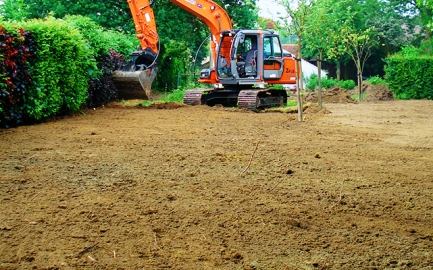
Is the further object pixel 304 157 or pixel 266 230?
pixel 304 157

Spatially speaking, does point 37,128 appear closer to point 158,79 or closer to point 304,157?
point 304,157

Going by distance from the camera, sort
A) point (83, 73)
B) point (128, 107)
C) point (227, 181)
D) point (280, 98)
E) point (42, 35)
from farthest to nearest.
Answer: point (280, 98) → point (128, 107) → point (83, 73) → point (42, 35) → point (227, 181)

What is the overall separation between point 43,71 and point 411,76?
21.9m

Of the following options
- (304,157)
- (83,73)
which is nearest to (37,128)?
(83,73)

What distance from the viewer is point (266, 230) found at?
4.34 m

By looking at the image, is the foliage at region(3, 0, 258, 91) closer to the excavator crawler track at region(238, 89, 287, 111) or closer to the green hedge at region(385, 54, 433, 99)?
the green hedge at region(385, 54, 433, 99)

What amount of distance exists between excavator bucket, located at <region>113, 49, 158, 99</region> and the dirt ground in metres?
7.37

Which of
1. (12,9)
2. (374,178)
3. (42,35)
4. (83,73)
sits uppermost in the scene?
(12,9)

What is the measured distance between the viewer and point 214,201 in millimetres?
5152

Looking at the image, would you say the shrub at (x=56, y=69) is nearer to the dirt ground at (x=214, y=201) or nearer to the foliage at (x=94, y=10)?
the dirt ground at (x=214, y=201)

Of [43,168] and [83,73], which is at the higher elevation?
[83,73]

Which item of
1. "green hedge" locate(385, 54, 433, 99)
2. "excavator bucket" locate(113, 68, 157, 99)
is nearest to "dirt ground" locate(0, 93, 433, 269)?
"excavator bucket" locate(113, 68, 157, 99)

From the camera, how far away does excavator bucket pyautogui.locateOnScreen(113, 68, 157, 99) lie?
1700 cm

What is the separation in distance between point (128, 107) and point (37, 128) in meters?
5.69
